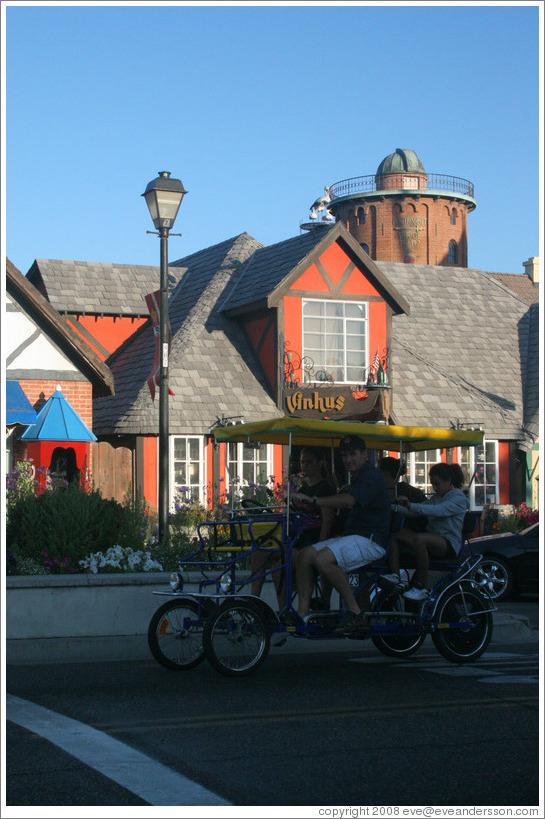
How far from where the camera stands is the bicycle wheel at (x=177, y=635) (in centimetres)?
984

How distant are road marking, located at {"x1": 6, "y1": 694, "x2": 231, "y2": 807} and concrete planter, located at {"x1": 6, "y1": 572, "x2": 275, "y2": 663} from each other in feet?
9.60

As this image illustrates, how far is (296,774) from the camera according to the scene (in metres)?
6.10

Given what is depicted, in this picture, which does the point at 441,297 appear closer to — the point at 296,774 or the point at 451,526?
the point at 451,526

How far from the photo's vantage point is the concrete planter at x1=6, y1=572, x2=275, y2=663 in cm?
1109

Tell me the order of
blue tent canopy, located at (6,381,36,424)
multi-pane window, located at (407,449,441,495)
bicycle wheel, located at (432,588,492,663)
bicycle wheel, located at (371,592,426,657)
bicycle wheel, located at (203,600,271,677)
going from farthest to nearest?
multi-pane window, located at (407,449,441,495) → blue tent canopy, located at (6,381,36,424) → bicycle wheel, located at (371,592,426,657) → bicycle wheel, located at (432,588,492,663) → bicycle wheel, located at (203,600,271,677)

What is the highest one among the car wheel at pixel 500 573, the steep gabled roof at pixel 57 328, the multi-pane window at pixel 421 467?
the steep gabled roof at pixel 57 328

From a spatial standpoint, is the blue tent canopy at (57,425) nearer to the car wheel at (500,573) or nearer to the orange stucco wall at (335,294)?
the orange stucco wall at (335,294)

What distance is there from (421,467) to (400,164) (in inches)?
1571

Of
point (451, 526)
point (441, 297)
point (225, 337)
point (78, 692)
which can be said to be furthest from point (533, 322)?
point (78, 692)

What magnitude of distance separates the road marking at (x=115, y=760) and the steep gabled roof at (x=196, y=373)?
17113 millimetres

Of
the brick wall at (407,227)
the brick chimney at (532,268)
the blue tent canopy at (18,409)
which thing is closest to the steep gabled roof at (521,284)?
the brick chimney at (532,268)

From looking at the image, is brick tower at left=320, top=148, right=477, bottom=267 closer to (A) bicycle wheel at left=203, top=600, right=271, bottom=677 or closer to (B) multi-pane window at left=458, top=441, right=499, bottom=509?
(B) multi-pane window at left=458, top=441, right=499, bottom=509

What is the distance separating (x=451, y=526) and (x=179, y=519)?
1125 cm

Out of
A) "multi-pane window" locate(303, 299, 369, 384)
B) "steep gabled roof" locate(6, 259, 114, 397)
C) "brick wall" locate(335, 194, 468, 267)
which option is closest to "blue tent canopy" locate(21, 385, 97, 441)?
"steep gabled roof" locate(6, 259, 114, 397)
